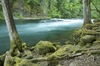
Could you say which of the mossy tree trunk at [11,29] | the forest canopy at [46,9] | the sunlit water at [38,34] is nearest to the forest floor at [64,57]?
the mossy tree trunk at [11,29]

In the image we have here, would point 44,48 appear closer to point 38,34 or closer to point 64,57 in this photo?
point 64,57

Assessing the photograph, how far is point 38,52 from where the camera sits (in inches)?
379

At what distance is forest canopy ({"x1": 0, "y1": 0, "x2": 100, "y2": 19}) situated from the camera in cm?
4969

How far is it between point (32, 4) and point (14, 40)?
1675 inches

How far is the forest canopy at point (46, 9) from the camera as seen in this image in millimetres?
49688

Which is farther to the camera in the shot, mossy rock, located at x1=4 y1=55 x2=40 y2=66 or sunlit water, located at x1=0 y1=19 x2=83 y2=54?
sunlit water, located at x1=0 y1=19 x2=83 y2=54

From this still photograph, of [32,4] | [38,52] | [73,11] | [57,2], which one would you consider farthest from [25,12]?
[38,52]

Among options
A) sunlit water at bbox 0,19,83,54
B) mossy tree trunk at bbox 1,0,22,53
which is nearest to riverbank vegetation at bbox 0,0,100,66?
mossy tree trunk at bbox 1,0,22,53

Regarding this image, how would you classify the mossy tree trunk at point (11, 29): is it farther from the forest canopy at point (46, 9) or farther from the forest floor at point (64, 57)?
the forest canopy at point (46, 9)

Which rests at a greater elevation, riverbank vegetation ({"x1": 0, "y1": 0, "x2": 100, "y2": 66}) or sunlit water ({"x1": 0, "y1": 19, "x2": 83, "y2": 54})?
riverbank vegetation ({"x1": 0, "y1": 0, "x2": 100, "y2": 66})

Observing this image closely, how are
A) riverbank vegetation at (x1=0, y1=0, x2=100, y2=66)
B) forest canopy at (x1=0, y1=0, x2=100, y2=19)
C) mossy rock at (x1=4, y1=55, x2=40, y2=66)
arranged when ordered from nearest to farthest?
riverbank vegetation at (x1=0, y1=0, x2=100, y2=66), mossy rock at (x1=4, y1=55, x2=40, y2=66), forest canopy at (x1=0, y1=0, x2=100, y2=19)

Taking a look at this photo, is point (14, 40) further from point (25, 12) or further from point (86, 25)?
point (25, 12)

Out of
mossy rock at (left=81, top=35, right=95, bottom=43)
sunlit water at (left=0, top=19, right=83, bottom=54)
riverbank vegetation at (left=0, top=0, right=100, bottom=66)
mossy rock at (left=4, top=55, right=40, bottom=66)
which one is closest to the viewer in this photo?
riverbank vegetation at (left=0, top=0, right=100, bottom=66)

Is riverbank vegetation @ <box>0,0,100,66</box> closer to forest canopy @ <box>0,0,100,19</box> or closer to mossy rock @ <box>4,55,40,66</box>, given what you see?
mossy rock @ <box>4,55,40,66</box>
